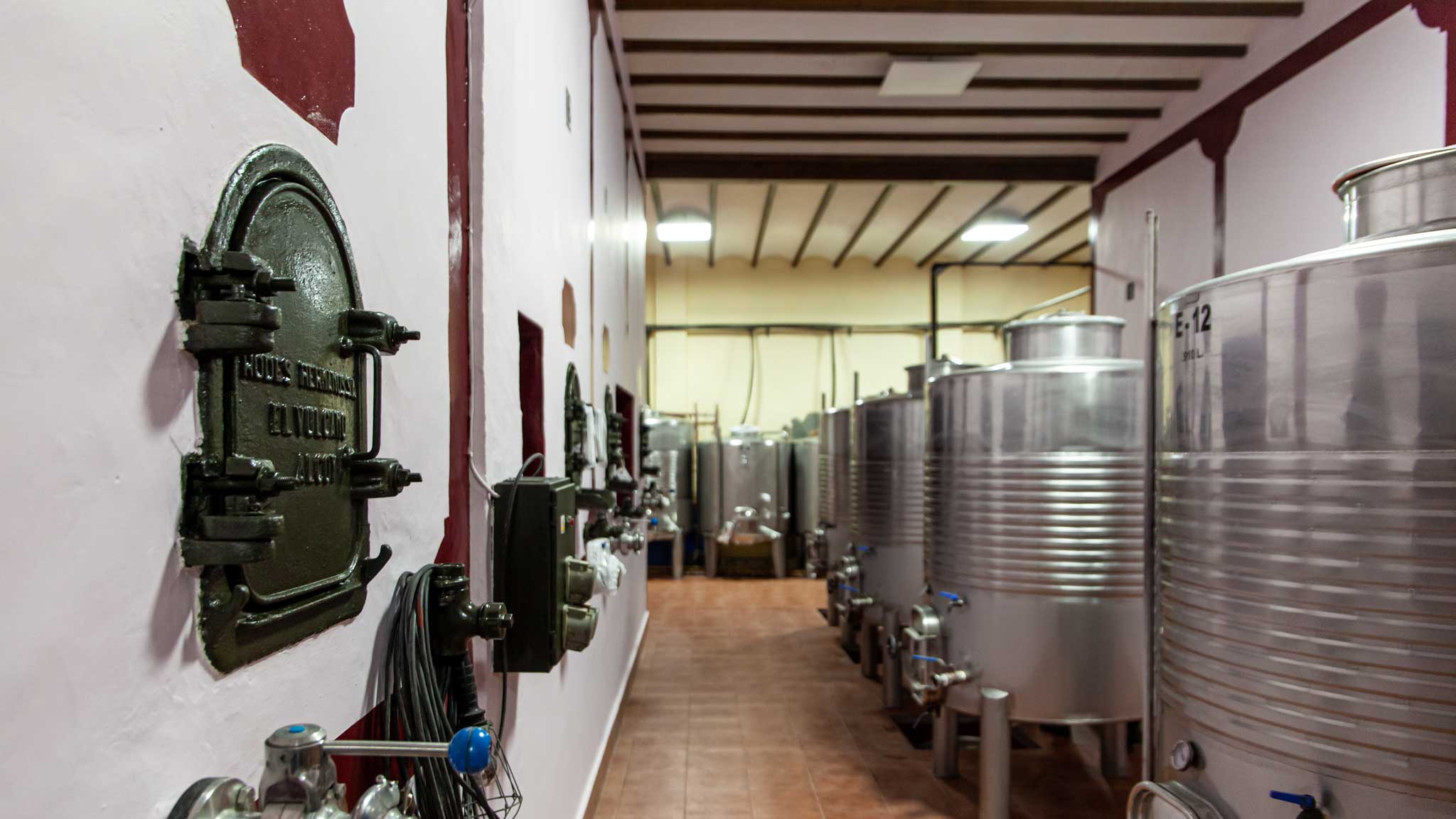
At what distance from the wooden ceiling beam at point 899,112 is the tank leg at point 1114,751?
150 inches

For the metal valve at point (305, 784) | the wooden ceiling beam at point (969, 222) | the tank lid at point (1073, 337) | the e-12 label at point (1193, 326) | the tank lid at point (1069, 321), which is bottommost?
the metal valve at point (305, 784)

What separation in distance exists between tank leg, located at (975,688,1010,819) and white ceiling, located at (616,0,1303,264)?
10.9 feet

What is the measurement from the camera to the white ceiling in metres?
4.18

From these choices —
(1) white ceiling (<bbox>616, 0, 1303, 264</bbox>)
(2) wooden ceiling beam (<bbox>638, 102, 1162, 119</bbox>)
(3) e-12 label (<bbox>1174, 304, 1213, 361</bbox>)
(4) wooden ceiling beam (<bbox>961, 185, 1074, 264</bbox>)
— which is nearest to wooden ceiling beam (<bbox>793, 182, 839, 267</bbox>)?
(1) white ceiling (<bbox>616, 0, 1303, 264</bbox>)

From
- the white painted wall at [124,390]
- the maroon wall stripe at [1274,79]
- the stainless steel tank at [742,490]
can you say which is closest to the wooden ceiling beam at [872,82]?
the maroon wall stripe at [1274,79]

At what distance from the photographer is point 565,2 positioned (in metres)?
2.71

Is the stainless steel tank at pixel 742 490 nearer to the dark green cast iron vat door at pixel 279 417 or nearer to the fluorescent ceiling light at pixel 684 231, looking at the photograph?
the fluorescent ceiling light at pixel 684 231

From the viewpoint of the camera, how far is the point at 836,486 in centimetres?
615

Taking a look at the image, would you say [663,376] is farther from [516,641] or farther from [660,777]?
[516,641]

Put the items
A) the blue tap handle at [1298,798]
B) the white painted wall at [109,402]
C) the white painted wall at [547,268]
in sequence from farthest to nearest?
the white painted wall at [547,268]
the blue tap handle at [1298,798]
the white painted wall at [109,402]

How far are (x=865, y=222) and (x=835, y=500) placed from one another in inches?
158

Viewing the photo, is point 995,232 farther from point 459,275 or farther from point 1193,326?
point 459,275

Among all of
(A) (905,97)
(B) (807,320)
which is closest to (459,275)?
(A) (905,97)

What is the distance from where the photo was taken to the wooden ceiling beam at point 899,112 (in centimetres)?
530
